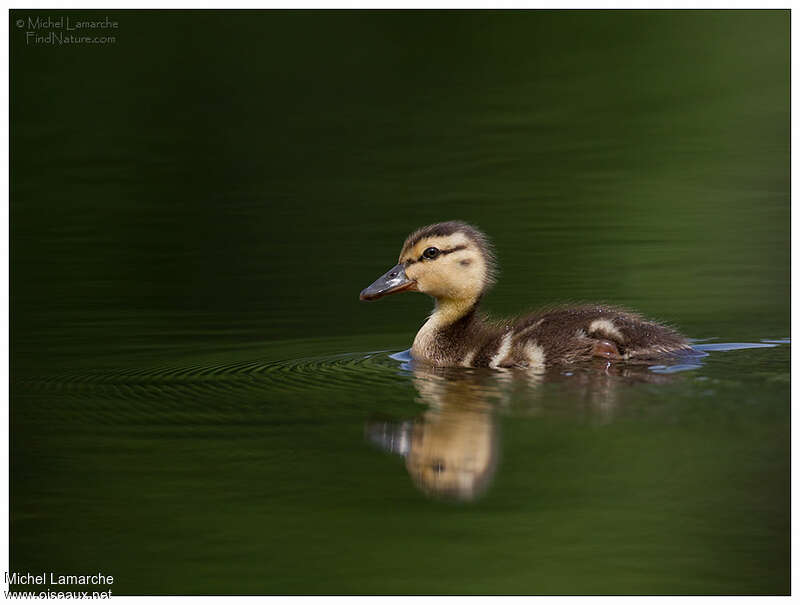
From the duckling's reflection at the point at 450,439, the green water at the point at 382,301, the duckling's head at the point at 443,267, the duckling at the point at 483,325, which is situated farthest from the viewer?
the duckling's head at the point at 443,267

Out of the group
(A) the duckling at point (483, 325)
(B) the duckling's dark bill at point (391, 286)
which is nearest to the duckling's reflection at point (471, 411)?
(A) the duckling at point (483, 325)

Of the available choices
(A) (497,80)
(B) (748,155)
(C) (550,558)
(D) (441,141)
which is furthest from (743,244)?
(A) (497,80)

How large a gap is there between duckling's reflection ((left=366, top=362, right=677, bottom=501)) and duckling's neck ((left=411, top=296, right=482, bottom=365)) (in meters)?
0.15

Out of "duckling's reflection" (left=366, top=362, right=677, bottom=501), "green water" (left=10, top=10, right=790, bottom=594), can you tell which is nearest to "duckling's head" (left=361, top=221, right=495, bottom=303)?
"green water" (left=10, top=10, right=790, bottom=594)

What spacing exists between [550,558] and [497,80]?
12.2 m

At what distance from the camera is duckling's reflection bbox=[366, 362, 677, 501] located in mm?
5855

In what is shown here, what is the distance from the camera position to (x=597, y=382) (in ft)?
22.5

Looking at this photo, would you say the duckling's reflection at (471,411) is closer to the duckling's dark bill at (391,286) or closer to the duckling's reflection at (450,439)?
the duckling's reflection at (450,439)

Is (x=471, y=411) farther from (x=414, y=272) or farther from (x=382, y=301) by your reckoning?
(x=382, y=301)

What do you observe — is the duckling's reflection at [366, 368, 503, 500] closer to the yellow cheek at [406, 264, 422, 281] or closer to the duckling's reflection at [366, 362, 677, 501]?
the duckling's reflection at [366, 362, 677, 501]

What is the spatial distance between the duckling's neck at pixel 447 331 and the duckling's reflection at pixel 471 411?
0.15 meters

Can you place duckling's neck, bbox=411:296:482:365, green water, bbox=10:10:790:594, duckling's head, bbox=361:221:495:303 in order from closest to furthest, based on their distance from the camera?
green water, bbox=10:10:790:594
duckling's neck, bbox=411:296:482:365
duckling's head, bbox=361:221:495:303

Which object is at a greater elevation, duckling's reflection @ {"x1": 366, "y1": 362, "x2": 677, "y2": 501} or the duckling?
the duckling

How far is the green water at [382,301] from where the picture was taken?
5266mm
